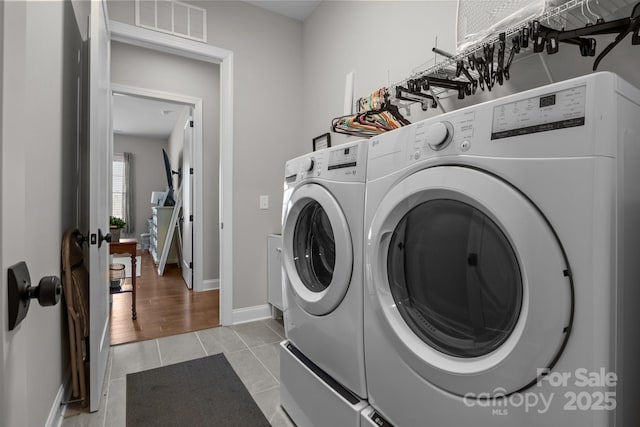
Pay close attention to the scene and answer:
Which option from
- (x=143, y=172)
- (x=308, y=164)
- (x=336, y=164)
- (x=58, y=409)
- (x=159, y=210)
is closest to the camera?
(x=336, y=164)

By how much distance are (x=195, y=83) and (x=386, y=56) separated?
8.16 ft

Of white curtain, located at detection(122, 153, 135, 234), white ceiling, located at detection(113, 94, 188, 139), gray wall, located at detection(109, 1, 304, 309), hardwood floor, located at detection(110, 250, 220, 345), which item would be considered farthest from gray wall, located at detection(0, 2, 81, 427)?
white curtain, located at detection(122, 153, 135, 234)

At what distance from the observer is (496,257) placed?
0.73 metres

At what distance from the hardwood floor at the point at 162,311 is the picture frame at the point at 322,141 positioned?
1.73m

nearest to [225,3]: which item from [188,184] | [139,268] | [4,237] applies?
[188,184]

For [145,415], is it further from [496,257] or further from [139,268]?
[139,268]

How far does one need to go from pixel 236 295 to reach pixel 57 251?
140cm

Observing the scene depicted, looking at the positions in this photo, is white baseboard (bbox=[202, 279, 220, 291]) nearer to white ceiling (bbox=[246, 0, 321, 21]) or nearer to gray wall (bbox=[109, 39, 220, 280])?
gray wall (bbox=[109, 39, 220, 280])

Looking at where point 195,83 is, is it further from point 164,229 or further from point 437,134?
point 437,134

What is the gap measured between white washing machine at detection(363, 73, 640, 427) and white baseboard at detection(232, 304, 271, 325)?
199 cm

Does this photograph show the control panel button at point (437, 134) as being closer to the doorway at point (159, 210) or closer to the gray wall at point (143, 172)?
the doorway at point (159, 210)

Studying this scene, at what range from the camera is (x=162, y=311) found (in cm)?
305

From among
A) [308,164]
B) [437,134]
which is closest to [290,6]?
[308,164]

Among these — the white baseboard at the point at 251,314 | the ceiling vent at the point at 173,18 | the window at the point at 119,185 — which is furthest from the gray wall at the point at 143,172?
the white baseboard at the point at 251,314
